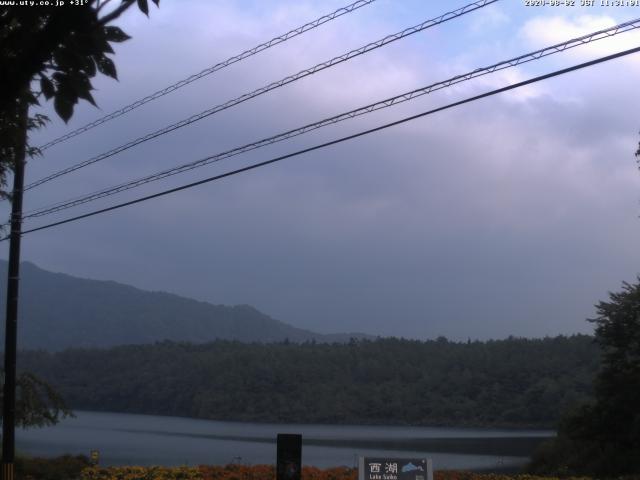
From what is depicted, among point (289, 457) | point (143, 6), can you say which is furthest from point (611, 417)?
point (143, 6)

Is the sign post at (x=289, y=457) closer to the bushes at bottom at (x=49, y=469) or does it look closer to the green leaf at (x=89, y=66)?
the green leaf at (x=89, y=66)

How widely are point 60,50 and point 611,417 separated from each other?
90.0 feet

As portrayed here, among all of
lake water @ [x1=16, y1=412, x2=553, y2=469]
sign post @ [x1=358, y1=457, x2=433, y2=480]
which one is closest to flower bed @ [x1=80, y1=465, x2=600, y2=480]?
sign post @ [x1=358, y1=457, x2=433, y2=480]

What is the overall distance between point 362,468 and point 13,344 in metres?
9.21

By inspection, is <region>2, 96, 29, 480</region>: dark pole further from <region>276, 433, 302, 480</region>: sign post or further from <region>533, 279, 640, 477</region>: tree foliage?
<region>533, 279, 640, 477</region>: tree foliage

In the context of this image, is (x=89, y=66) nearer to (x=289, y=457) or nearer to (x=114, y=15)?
(x=114, y=15)

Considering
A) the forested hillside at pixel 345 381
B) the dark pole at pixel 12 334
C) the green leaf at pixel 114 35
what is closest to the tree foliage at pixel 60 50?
the green leaf at pixel 114 35

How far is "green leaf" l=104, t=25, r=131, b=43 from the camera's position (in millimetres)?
4555

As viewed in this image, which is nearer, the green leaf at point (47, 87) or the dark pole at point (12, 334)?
the green leaf at point (47, 87)

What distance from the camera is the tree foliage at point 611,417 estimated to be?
89.2 feet

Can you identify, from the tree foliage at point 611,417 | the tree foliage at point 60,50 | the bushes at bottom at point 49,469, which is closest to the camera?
the tree foliage at point 60,50

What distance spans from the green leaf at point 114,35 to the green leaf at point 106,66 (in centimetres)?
11

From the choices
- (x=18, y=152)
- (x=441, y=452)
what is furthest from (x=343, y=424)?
(x=18, y=152)

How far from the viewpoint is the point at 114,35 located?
4586 mm
